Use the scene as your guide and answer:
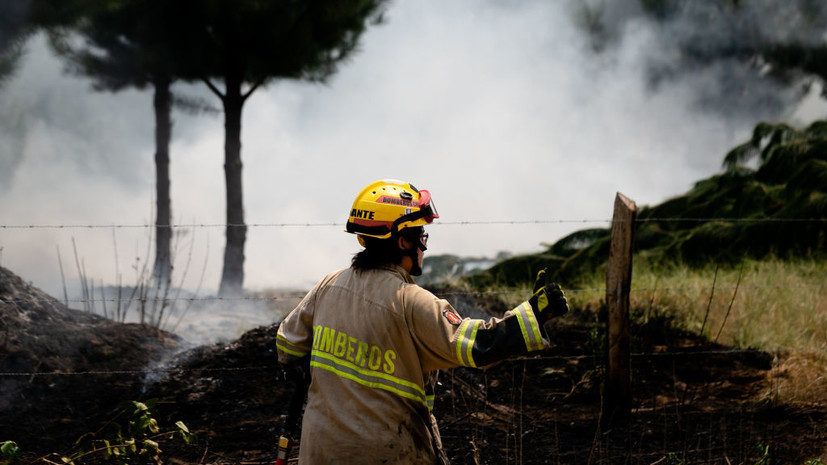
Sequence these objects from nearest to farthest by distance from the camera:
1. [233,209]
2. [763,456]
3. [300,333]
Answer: [300,333] → [763,456] → [233,209]

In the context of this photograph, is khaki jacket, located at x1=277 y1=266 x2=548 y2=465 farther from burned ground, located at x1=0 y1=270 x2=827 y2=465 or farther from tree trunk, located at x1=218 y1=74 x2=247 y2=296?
tree trunk, located at x1=218 y1=74 x2=247 y2=296

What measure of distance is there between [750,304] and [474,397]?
11.2ft

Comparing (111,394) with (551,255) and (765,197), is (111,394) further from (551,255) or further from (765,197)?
(765,197)

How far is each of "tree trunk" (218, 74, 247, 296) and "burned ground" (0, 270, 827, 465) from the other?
773cm

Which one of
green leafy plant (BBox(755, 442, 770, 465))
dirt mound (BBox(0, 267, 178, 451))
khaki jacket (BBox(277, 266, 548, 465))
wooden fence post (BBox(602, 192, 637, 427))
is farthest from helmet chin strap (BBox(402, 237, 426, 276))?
dirt mound (BBox(0, 267, 178, 451))

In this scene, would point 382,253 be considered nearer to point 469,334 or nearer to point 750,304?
point 469,334

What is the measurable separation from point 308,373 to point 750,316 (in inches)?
225

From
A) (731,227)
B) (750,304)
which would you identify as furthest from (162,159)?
(750,304)

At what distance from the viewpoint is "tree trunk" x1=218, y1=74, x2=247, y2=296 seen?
49.0 feet

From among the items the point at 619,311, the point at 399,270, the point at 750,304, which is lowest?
the point at 750,304

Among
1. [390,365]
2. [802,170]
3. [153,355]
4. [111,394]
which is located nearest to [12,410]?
[111,394]

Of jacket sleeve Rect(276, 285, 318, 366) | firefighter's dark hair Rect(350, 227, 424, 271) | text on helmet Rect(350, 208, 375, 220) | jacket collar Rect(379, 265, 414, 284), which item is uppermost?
text on helmet Rect(350, 208, 375, 220)

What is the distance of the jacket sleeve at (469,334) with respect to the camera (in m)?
2.44

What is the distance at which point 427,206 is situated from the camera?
2852 millimetres
